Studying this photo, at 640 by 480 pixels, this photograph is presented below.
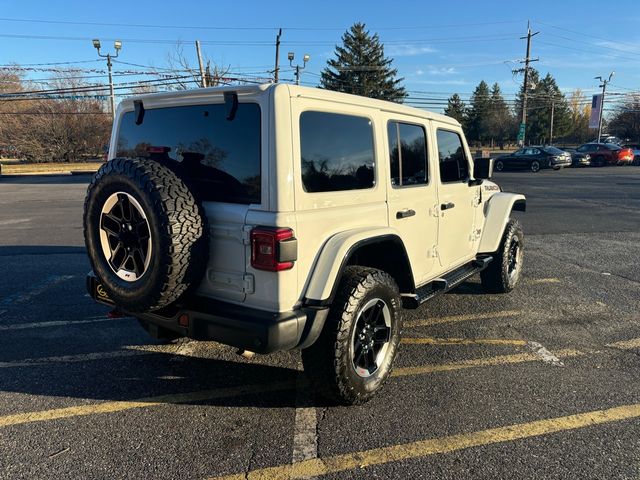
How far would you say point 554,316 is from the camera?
483 cm

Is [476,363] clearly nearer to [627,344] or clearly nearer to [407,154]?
[627,344]

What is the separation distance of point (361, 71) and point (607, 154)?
3119 cm

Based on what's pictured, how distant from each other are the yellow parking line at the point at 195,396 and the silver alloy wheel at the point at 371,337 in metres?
0.40

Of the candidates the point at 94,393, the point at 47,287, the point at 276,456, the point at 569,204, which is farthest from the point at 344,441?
the point at 569,204

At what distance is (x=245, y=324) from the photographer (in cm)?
258

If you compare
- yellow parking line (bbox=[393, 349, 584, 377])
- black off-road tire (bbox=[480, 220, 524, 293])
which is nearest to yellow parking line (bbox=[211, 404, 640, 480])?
yellow parking line (bbox=[393, 349, 584, 377])

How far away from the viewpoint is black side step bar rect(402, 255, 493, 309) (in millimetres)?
3643

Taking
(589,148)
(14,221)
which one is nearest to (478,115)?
(589,148)

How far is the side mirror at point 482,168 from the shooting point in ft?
14.9

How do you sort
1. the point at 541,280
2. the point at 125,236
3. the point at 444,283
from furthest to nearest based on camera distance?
1. the point at 541,280
2. the point at 444,283
3. the point at 125,236

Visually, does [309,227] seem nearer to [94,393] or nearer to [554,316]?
[94,393]

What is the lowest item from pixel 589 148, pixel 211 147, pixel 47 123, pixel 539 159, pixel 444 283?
pixel 444 283

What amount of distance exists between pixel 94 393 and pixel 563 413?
319cm

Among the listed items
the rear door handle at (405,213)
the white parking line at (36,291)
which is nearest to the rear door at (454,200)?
the rear door handle at (405,213)
